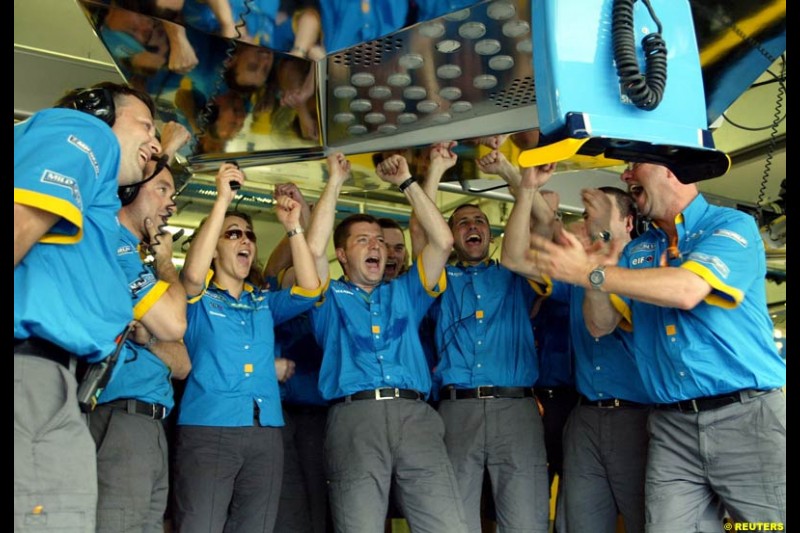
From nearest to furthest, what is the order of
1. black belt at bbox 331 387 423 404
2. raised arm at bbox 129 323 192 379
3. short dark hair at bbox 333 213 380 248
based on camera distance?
raised arm at bbox 129 323 192 379 < black belt at bbox 331 387 423 404 < short dark hair at bbox 333 213 380 248

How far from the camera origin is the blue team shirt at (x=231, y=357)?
3646mm

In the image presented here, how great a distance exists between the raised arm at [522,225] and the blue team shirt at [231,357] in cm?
91

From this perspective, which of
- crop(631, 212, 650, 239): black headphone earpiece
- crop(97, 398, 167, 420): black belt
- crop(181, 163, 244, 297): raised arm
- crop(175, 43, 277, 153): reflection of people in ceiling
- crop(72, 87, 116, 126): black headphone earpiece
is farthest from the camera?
crop(631, 212, 650, 239): black headphone earpiece

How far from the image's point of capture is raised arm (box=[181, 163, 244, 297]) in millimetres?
3523

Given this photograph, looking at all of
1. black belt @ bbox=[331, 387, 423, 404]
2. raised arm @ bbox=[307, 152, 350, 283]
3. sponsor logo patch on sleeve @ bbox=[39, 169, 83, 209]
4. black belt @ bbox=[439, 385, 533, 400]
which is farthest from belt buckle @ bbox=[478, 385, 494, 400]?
sponsor logo patch on sleeve @ bbox=[39, 169, 83, 209]

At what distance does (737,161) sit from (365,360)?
387cm

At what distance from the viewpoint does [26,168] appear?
1846mm

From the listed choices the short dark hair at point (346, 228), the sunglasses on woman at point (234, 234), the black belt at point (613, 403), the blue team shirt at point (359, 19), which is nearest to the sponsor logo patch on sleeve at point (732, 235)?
the black belt at point (613, 403)

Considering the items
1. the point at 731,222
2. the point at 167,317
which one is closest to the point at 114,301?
the point at 167,317

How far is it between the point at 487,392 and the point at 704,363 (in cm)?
119

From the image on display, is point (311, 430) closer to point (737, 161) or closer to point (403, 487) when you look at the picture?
point (403, 487)

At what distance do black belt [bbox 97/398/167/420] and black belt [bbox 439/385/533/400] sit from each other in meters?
1.41

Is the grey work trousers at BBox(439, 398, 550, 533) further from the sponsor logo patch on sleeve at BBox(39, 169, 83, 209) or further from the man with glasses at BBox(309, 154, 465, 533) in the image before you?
the sponsor logo patch on sleeve at BBox(39, 169, 83, 209)

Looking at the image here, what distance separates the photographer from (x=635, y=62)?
198 cm
